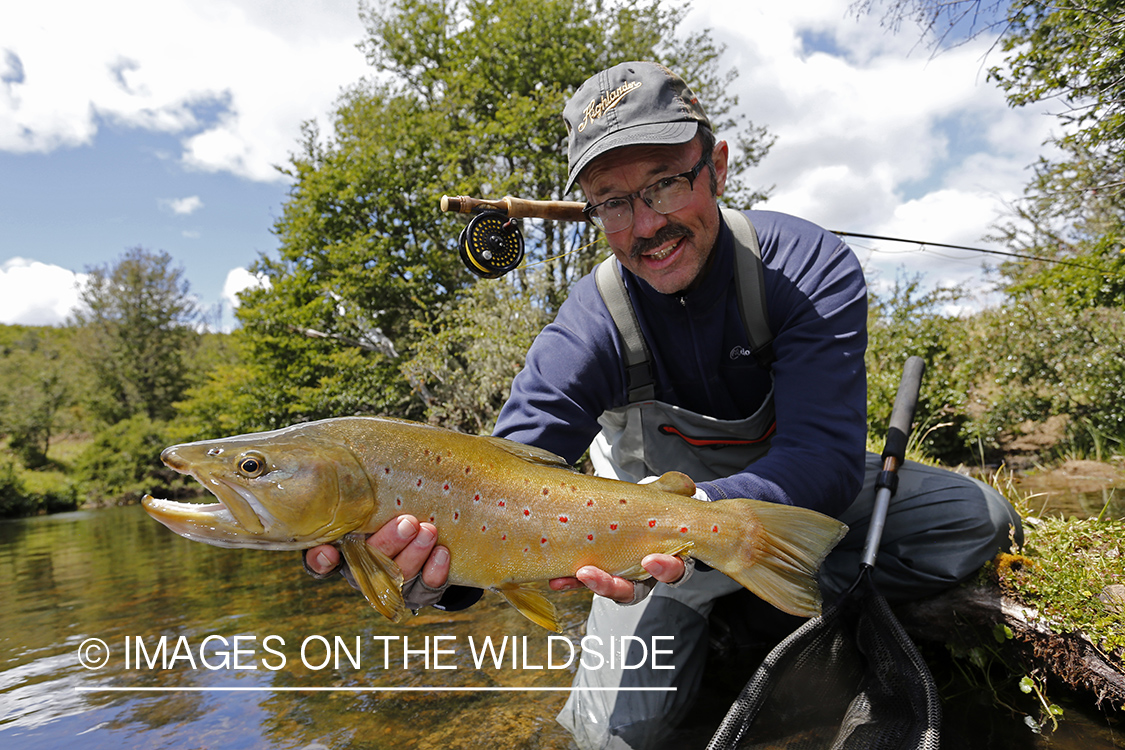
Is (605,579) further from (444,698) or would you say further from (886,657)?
(444,698)

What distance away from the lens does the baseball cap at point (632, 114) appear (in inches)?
107

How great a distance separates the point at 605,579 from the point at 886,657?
1.19 meters

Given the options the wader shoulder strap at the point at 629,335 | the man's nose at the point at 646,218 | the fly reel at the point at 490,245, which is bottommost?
the wader shoulder strap at the point at 629,335

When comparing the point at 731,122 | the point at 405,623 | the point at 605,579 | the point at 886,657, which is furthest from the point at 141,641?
the point at 731,122

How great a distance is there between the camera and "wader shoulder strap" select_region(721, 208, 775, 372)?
9.55 feet

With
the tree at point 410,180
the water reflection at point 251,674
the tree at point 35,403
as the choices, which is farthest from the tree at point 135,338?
the water reflection at point 251,674

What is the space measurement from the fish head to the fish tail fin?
1209mm

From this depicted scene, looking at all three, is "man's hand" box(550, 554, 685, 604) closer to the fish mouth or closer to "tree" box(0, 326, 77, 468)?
the fish mouth

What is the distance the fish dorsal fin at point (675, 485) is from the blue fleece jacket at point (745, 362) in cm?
24

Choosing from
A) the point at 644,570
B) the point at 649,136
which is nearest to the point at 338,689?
the point at 644,570

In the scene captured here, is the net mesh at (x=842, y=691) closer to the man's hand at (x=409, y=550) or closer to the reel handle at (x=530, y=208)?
the man's hand at (x=409, y=550)

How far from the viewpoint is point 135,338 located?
127 feet

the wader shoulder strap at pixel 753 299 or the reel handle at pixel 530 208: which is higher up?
the reel handle at pixel 530 208

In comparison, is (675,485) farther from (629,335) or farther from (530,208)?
(530,208)
